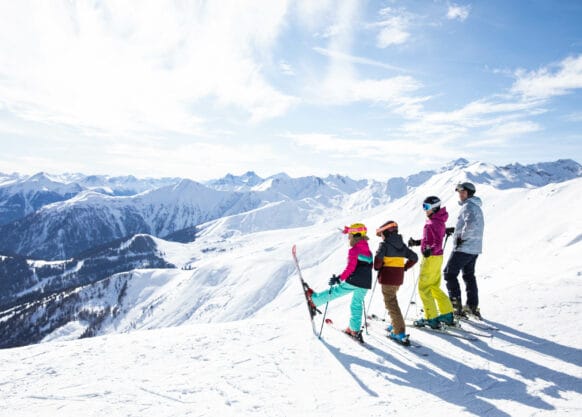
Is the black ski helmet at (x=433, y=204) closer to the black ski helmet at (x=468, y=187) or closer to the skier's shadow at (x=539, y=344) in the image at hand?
the black ski helmet at (x=468, y=187)

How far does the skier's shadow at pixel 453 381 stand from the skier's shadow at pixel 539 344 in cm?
177

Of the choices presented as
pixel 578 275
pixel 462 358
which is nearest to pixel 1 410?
pixel 462 358

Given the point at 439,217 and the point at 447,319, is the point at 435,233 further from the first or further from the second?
the point at 447,319

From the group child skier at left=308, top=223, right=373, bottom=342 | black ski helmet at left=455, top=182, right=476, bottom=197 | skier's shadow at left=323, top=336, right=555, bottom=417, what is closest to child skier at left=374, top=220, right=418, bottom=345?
child skier at left=308, top=223, right=373, bottom=342

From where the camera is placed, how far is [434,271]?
898cm

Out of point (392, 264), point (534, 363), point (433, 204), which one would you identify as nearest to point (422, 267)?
point (392, 264)

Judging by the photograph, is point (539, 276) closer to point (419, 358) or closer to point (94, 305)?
point (419, 358)

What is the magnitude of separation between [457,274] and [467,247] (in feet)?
2.95

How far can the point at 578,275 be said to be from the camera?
11.2 m

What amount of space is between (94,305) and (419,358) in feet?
652

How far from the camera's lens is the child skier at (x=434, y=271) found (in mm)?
8992

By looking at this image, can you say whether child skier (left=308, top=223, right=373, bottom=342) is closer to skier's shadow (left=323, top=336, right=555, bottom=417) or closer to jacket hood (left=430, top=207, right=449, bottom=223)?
skier's shadow (left=323, top=336, right=555, bottom=417)

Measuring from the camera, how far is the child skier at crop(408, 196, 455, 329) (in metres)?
8.99

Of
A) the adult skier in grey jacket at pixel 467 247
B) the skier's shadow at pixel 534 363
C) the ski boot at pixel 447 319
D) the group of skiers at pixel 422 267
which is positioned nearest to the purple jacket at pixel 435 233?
the group of skiers at pixel 422 267
